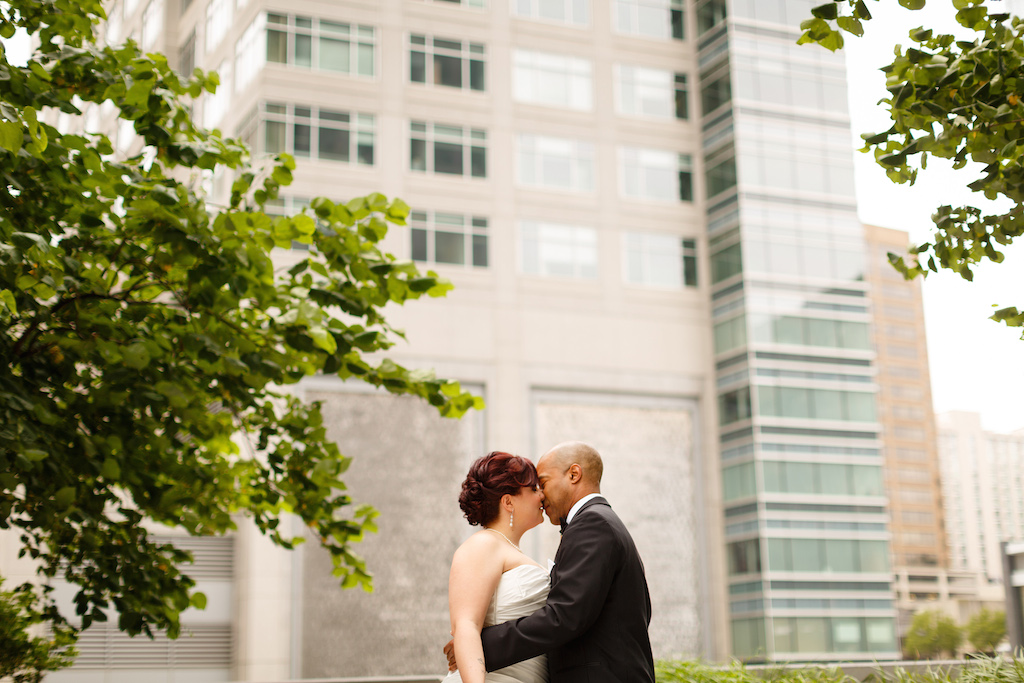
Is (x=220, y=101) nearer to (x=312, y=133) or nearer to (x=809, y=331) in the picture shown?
(x=312, y=133)

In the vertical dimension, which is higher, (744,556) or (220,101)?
(220,101)

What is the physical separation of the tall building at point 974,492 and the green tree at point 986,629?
46157 mm

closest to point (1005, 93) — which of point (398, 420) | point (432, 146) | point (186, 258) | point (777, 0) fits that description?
point (186, 258)

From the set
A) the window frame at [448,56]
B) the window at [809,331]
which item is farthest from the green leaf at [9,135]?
the window at [809,331]

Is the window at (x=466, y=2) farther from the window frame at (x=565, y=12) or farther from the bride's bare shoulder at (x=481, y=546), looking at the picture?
the bride's bare shoulder at (x=481, y=546)

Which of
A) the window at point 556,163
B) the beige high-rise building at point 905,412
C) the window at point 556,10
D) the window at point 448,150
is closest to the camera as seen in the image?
the window at point 448,150

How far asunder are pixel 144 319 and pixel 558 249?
26.2 metres

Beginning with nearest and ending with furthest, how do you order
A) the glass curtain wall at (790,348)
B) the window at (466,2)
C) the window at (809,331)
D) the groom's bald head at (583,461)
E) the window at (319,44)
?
the groom's bald head at (583,461) < the window at (319,44) < the glass curtain wall at (790,348) < the window at (466,2) < the window at (809,331)

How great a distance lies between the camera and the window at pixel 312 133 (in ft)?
101

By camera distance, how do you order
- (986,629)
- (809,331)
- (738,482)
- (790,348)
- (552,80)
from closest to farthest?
(738,482)
(790,348)
(552,80)
(809,331)
(986,629)

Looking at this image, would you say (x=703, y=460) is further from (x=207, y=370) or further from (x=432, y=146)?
(x=207, y=370)

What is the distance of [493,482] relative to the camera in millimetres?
4977

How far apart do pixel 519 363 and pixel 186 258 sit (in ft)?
84.5

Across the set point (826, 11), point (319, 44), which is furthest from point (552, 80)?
point (826, 11)
